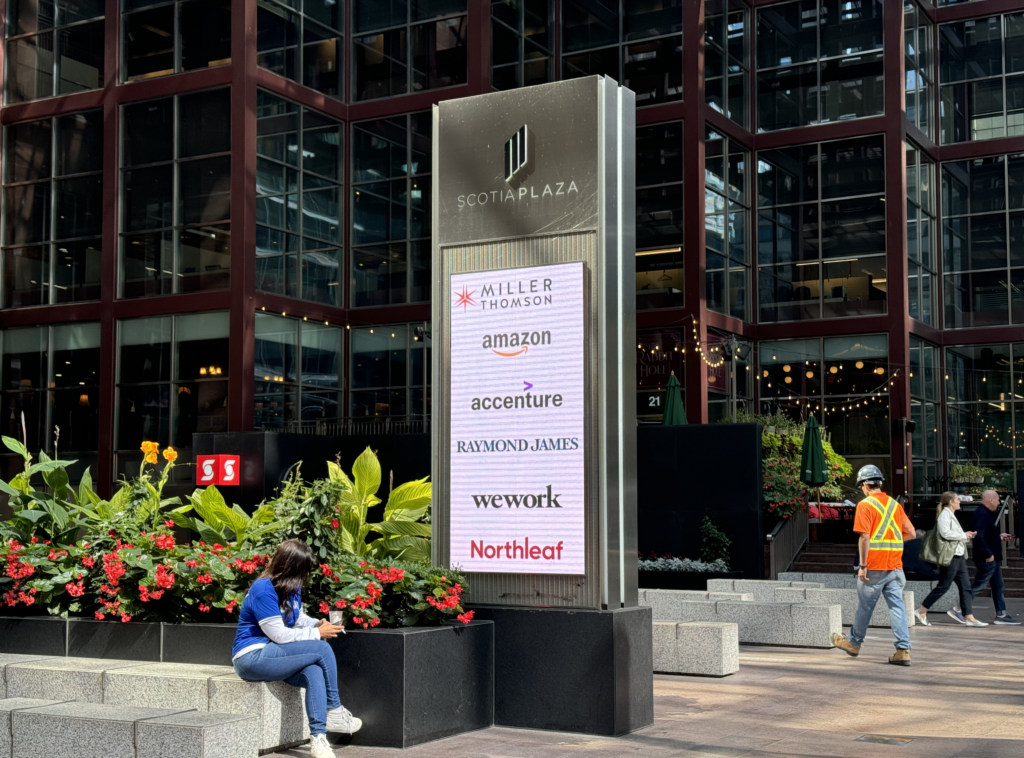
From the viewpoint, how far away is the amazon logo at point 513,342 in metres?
9.24

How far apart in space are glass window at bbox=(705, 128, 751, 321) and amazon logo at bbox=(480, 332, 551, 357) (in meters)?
21.7

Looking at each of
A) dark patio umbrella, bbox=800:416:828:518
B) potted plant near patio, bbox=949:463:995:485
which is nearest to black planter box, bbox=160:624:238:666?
dark patio umbrella, bbox=800:416:828:518

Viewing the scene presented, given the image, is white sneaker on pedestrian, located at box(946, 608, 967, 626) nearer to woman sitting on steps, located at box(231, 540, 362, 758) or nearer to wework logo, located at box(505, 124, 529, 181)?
wework logo, located at box(505, 124, 529, 181)

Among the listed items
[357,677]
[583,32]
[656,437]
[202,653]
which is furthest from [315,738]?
[583,32]

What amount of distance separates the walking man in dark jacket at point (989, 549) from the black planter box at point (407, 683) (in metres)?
10.4

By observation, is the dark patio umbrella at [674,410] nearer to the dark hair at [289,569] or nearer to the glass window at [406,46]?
the glass window at [406,46]

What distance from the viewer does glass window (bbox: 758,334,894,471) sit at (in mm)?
32156

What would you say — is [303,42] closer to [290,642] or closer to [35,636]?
[35,636]

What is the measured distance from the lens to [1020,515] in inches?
903

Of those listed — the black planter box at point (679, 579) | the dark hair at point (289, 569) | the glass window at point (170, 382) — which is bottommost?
the black planter box at point (679, 579)

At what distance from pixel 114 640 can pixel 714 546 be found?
1425 centimetres

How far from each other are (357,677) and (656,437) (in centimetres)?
1488

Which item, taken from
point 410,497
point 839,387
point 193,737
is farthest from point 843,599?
point 839,387

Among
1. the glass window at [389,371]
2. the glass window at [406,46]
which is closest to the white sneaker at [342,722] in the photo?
the glass window at [389,371]
